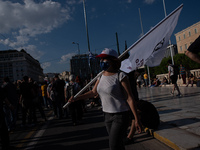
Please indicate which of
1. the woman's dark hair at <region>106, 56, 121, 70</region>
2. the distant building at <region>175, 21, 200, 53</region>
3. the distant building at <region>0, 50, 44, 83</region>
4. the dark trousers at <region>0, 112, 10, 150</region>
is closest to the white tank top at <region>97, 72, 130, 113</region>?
the woman's dark hair at <region>106, 56, 121, 70</region>

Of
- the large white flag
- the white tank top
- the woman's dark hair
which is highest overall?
the large white flag

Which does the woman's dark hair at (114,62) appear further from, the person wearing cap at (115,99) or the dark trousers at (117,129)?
the dark trousers at (117,129)

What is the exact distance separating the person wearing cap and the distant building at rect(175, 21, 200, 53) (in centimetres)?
7197

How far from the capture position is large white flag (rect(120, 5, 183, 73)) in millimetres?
3240

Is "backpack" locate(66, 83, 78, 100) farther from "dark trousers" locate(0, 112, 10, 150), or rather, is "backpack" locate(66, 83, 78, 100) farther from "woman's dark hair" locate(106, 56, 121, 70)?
"woman's dark hair" locate(106, 56, 121, 70)

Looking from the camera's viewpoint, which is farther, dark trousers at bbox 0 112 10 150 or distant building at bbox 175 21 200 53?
distant building at bbox 175 21 200 53

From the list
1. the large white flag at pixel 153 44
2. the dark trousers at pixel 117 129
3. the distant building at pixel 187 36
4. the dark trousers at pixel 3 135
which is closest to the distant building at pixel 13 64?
the distant building at pixel 187 36

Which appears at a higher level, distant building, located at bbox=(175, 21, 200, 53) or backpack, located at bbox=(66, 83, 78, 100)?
distant building, located at bbox=(175, 21, 200, 53)

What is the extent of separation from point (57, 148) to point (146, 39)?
3150mm

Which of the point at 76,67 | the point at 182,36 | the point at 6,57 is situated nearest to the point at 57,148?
the point at 182,36

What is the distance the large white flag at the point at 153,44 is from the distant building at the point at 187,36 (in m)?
70.3

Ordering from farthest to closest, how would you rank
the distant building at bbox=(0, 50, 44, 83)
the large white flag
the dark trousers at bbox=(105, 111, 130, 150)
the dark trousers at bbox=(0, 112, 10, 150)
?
the distant building at bbox=(0, 50, 44, 83) < the dark trousers at bbox=(0, 112, 10, 150) < the large white flag < the dark trousers at bbox=(105, 111, 130, 150)

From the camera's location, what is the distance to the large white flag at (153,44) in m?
3.24

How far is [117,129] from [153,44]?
2.01 meters
